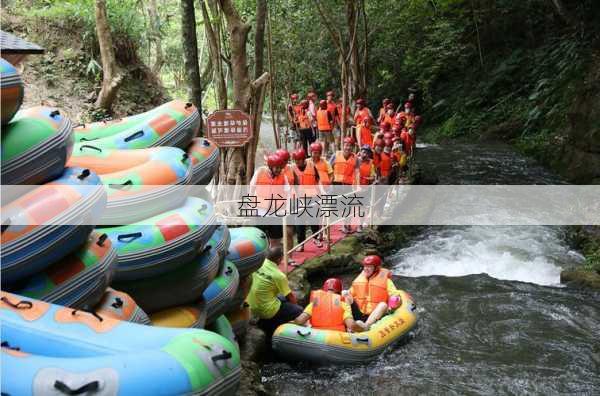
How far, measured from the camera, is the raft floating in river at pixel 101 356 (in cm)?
250

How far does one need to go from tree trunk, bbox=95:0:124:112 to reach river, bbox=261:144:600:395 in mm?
6566

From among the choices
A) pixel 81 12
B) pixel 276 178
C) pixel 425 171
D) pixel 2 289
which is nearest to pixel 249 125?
pixel 276 178

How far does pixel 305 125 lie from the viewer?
53.6 ft

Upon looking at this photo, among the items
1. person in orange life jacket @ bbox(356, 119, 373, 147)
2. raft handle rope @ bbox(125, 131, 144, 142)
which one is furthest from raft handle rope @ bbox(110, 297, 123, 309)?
person in orange life jacket @ bbox(356, 119, 373, 147)

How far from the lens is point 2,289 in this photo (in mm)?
3514

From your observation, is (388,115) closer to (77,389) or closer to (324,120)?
(324,120)

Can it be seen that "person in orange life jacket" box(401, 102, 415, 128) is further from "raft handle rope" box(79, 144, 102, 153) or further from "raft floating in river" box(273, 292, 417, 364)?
"raft handle rope" box(79, 144, 102, 153)

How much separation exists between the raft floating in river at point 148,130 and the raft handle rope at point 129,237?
1.11 m

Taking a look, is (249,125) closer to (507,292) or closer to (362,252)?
(362,252)

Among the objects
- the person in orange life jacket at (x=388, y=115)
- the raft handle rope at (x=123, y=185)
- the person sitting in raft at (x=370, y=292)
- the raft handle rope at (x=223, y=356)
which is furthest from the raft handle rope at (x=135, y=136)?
the person in orange life jacket at (x=388, y=115)

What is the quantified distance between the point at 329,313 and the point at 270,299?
0.72 metres

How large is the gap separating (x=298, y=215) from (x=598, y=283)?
479 cm

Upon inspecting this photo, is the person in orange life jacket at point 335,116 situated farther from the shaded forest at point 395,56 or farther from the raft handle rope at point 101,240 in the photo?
the raft handle rope at point 101,240

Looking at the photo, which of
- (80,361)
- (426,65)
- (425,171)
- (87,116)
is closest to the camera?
(80,361)
